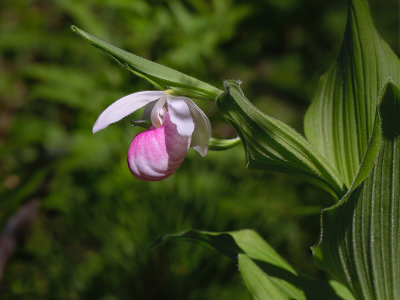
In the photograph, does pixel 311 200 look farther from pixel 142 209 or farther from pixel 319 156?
pixel 319 156

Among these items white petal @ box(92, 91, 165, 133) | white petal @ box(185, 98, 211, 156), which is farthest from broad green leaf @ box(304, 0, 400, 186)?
white petal @ box(92, 91, 165, 133)

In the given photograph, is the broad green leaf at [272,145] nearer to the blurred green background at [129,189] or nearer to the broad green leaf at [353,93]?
the broad green leaf at [353,93]

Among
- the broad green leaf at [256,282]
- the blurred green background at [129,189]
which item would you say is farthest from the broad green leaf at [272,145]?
the blurred green background at [129,189]

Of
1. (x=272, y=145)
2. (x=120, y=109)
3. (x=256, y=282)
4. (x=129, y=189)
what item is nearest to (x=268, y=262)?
(x=256, y=282)

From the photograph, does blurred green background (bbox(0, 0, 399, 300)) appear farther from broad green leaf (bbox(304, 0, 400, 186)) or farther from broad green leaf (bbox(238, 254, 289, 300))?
broad green leaf (bbox(238, 254, 289, 300))

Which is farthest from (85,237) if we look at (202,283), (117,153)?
(202,283)
